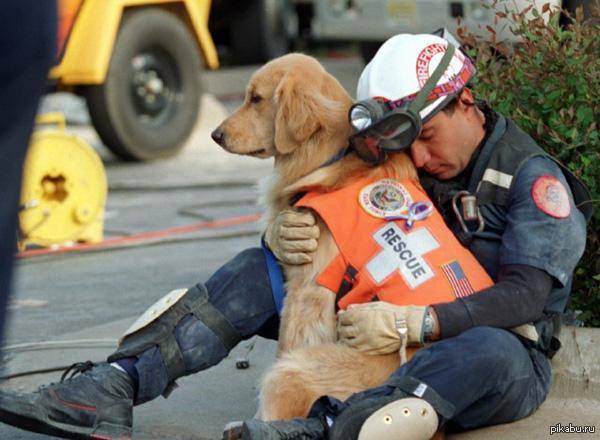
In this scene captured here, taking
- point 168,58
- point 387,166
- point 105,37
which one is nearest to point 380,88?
point 387,166

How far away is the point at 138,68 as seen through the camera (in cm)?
1077

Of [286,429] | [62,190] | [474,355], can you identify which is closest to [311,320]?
[286,429]

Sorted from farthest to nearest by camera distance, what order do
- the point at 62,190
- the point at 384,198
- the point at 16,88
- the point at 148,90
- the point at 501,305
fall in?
the point at 148,90 < the point at 62,190 < the point at 384,198 < the point at 501,305 < the point at 16,88

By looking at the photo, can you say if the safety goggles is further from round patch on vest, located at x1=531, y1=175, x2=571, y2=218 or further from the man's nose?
round patch on vest, located at x1=531, y1=175, x2=571, y2=218

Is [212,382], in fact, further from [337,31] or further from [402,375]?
[337,31]

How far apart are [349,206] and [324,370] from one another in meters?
0.54

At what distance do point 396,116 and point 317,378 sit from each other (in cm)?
81

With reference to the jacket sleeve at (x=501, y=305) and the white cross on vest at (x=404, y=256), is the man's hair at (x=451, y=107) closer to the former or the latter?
the white cross on vest at (x=404, y=256)

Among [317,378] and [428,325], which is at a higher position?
[428,325]

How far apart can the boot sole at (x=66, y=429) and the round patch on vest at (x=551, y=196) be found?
1.41m

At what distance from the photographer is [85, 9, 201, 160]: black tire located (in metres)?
10.4

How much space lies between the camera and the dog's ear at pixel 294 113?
13.8 ft

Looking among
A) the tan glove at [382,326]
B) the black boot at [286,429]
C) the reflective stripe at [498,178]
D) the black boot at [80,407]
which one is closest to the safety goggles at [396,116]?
the reflective stripe at [498,178]

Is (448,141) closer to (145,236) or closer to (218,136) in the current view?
(218,136)
